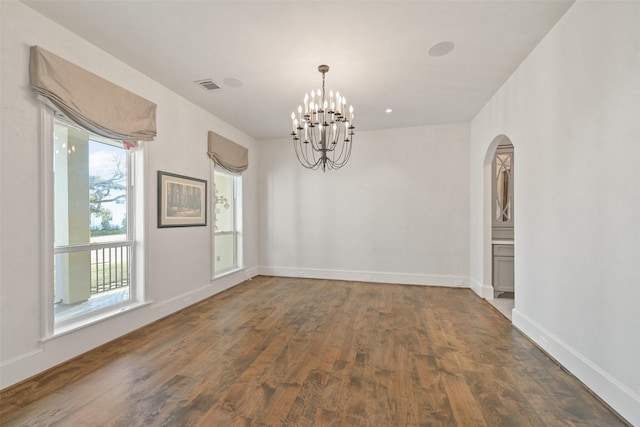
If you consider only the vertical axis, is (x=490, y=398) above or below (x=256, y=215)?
below

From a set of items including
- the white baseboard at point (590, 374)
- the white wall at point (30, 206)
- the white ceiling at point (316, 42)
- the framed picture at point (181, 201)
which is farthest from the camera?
the framed picture at point (181, 201)

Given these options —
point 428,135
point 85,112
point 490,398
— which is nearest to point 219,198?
point 85,112

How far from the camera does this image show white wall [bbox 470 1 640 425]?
1.82 m

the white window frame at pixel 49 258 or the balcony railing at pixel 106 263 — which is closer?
the white window frame at pixel 49 258

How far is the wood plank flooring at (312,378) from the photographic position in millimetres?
1872

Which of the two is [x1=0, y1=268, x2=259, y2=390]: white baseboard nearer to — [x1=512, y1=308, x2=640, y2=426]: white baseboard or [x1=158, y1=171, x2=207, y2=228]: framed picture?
[x1=158, y1=171, x2=207, y2=228]: framed picture

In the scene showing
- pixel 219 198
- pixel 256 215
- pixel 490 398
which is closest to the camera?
pixel 490 398

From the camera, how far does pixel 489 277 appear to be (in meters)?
4.58

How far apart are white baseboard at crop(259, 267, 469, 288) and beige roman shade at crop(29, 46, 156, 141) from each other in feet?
12.7

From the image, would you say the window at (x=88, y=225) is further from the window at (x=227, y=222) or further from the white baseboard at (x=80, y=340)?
the window at (x=227, y=222)

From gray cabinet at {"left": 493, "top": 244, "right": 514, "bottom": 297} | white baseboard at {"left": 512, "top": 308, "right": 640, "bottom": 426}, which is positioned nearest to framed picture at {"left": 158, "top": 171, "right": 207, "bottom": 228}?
white baseboard at {"left": 512, "top": 308, "right": 640, "bottom": 426}

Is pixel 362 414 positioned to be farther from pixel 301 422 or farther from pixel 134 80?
pixel 134 80

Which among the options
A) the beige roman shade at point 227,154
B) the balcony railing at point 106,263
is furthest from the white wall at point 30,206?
the beige roman shade at point 227,154

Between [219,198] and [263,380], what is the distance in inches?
153
